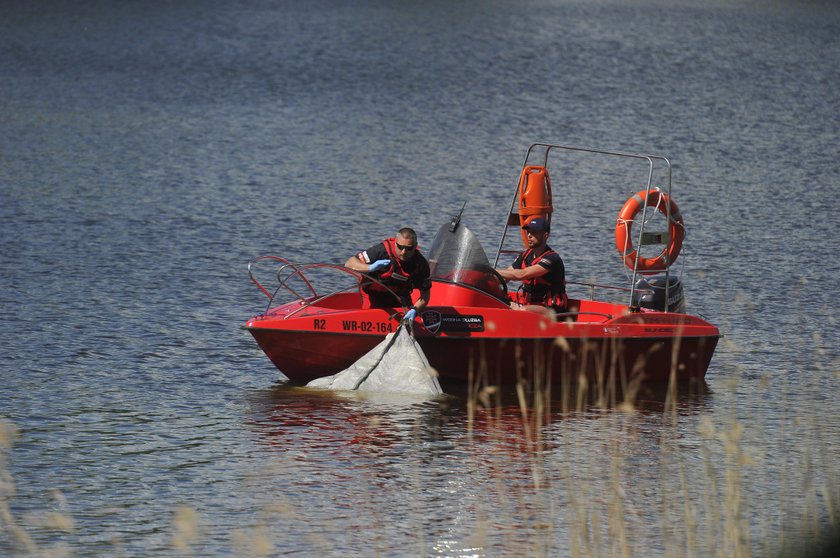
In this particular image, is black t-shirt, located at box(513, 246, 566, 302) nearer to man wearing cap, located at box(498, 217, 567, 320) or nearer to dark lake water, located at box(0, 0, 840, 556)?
man wearing cap, located at box(498, 217, 567, 320)

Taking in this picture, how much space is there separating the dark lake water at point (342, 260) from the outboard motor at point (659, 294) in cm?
97

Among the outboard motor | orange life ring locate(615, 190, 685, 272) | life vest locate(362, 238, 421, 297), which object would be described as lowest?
the outboard motor

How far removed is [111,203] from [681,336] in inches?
537

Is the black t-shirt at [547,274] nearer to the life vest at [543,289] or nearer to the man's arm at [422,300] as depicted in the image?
the life vest at [543,289]

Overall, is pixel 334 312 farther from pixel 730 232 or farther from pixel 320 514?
pixel 730 232

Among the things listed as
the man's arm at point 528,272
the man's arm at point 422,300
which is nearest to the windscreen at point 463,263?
the man's arm at point 528,272

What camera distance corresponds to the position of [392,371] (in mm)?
12508

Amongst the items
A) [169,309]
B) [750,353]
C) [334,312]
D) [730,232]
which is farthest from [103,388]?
[730,232]

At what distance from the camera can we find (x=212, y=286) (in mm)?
17781

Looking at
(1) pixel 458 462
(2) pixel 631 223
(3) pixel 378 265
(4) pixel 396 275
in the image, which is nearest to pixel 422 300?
(4) pixel 396 275

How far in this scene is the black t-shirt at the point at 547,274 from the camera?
12992mm

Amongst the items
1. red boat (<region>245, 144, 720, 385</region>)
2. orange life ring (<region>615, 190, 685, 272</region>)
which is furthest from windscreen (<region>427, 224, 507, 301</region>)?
orange life ring (<region>615, 190, 685, 272</region>)

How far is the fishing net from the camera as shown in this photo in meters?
12.4

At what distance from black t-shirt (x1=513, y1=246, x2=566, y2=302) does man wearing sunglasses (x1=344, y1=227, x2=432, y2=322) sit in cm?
105
